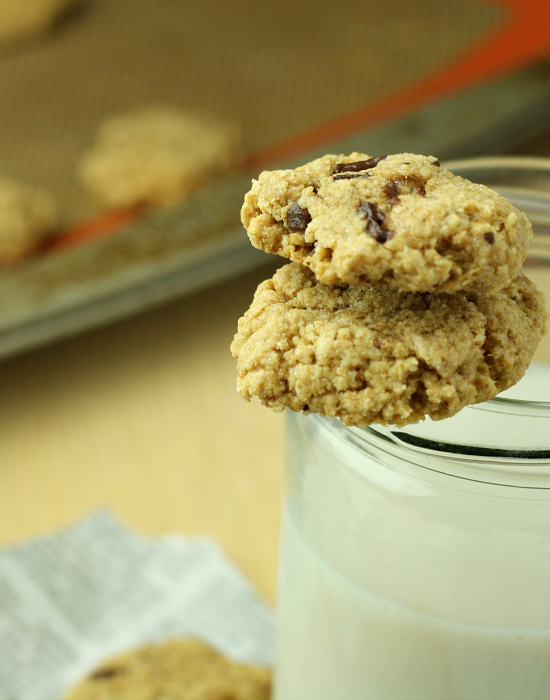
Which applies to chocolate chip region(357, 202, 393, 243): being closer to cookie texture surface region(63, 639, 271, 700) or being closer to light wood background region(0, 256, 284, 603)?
cookie texture surface region(63, 639, 271, 700)

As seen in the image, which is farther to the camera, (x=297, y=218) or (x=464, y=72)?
(x=464, y=72)

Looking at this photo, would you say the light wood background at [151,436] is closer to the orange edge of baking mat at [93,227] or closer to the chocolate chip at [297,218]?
the orange edge of baking mat at [93,227]

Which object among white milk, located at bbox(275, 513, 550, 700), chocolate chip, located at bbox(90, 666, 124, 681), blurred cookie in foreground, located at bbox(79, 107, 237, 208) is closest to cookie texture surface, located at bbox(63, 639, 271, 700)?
chocolate chip, located at bbox(90, 666, 124, 681)

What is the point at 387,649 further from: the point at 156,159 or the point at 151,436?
the point at 156,159

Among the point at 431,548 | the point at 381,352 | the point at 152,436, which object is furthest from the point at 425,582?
the point at 152,436

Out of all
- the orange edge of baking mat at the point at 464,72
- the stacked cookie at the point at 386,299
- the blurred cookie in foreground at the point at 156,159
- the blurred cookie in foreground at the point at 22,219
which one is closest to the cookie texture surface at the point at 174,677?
the stacked cookie at the point at 386,299

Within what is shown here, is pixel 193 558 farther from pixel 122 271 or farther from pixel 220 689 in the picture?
pixel 122 271

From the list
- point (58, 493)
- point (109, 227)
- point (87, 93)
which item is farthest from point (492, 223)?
point (87, 93)
